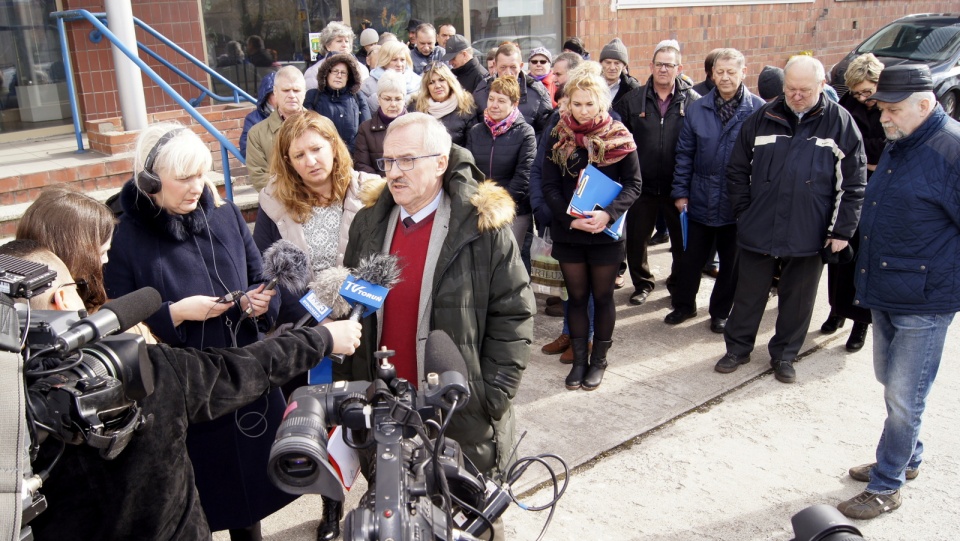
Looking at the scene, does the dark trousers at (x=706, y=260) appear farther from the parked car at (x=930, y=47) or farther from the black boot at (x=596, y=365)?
the parked car at (x=930, y=47)

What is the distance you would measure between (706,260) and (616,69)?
6.31 feet

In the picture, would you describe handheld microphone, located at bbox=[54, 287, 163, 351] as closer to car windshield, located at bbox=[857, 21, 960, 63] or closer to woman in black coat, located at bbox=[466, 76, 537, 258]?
woman in black coat, located at bbox=[466, 76, 537, 258]

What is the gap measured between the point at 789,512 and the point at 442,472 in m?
2.56

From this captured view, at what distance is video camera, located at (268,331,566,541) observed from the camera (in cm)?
149

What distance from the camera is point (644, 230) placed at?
614cm

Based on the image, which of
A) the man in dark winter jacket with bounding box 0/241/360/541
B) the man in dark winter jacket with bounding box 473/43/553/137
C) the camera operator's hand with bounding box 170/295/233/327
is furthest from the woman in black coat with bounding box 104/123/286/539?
the man in dark winter jacket with bounding box 473/43/553/137

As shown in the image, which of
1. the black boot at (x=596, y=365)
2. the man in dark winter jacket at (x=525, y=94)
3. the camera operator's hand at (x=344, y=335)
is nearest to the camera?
the camera operator's hand at (x=344, y=335)

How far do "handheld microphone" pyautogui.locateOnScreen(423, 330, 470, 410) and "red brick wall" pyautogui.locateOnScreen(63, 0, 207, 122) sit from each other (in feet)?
21.3

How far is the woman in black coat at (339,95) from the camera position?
5.83 m

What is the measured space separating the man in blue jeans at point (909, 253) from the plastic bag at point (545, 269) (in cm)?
225

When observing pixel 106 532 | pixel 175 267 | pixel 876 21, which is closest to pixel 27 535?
pixel 106 532

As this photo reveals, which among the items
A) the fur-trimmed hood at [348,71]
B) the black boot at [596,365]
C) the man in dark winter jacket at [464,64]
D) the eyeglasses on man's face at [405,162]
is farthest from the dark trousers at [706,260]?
the eyeglasses on man's face at [405,162]

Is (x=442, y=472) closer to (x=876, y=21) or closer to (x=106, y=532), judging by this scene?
(x=106, y=532)

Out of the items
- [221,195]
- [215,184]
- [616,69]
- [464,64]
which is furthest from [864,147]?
[215,184]
